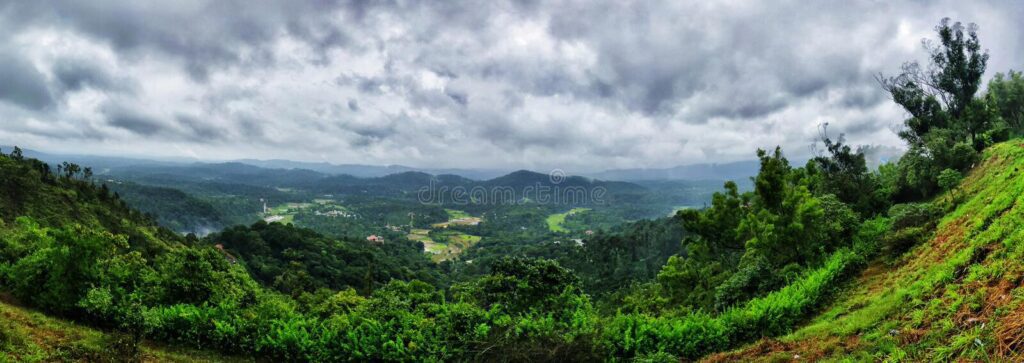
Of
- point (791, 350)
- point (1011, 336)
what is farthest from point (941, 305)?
point (791, 350)

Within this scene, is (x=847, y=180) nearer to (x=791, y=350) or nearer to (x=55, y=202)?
(x=791, y=350)

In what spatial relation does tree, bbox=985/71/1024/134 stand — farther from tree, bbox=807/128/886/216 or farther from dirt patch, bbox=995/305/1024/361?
dirt patch, bbox=995/305/1024/361

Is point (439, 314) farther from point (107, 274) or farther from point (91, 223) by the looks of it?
point (91, 223)

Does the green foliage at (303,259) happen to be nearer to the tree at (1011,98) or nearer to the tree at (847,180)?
the tree at (847,180)

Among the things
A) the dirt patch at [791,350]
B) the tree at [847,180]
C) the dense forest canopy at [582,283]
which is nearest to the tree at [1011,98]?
the dense forest canopy at [582,283]

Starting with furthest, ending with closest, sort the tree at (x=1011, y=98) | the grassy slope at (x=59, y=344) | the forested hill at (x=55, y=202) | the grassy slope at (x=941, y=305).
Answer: the forested hill at (x=55, y=202) → the tree at (x=1011, y=98) → the grassy slope at (x=59, y=344) → the grassy slope at (x=941, y=305)

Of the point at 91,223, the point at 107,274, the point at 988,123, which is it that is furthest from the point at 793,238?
the point at 91,223
